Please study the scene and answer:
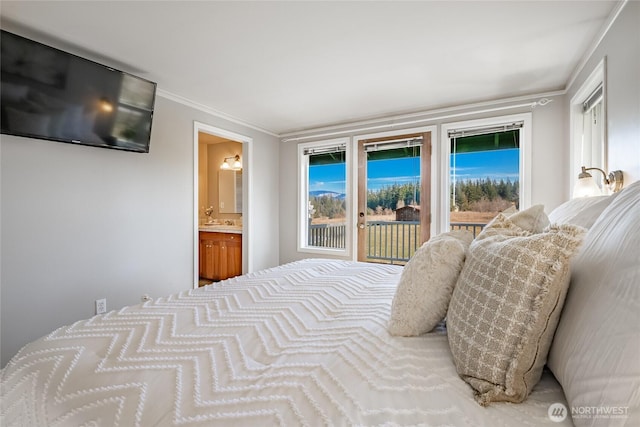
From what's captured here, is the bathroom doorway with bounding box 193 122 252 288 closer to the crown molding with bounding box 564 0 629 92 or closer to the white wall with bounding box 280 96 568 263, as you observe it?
the white wall with bounding box 280 96 568 263

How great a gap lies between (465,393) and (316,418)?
390mm

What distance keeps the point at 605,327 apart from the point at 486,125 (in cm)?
326

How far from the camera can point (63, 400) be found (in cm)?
80

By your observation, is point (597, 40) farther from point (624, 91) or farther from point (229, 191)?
point (229, 191)

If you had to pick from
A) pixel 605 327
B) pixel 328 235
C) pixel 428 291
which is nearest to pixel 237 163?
pixel 328 235

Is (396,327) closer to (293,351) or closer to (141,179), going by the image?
(293,351)

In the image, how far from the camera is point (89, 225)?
2.49 meters

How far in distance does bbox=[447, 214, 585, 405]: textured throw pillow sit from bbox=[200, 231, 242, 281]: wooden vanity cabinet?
3779mm

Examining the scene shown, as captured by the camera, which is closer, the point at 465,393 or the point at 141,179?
the point at 465,393

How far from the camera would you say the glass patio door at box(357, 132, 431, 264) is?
12.0 ft

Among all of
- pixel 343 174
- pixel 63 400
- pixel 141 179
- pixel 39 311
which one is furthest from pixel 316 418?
pixel 343 174

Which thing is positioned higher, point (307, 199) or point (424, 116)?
point (424, 116)

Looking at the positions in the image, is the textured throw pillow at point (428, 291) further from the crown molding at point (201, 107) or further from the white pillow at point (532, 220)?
the crown molding at point (201, 107)

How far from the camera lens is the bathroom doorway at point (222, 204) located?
13.5ft
